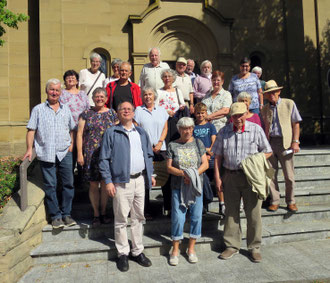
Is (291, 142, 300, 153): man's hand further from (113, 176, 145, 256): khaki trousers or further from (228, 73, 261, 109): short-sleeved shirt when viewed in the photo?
(113, 176, 145, 256): khaki trousers

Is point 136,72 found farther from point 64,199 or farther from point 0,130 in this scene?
point 64,199

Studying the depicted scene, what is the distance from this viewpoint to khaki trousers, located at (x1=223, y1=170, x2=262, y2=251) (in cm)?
418

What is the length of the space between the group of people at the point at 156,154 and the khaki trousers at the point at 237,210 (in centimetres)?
1

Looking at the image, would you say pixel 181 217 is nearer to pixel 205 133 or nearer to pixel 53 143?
pixel 205 133

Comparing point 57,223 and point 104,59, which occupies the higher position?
point 104,59

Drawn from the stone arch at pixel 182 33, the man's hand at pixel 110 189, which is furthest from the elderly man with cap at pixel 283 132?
the stone arch at pixel 182 33

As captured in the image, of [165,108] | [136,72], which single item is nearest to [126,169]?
[165,108]

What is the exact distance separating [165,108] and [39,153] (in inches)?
83.4

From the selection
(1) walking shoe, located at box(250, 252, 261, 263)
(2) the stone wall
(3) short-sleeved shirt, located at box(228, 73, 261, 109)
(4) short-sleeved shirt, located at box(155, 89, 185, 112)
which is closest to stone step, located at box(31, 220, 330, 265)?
(2) the stone wall

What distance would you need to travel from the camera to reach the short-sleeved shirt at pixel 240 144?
416cm

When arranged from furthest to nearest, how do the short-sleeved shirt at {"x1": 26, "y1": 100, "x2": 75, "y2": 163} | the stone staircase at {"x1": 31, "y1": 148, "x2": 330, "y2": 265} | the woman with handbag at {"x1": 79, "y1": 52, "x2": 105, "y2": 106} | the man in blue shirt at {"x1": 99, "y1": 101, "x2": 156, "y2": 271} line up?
the woman with handbag at {"x1": 79, "y1": 52, "x2": 105, "y2": 106}
the short-sleeved shirt at {"x1": 26, "y1": 100, "x2": 75, "y2": 163}
the stone staircase at {"x1": 31, "y1": 148, "x2": 330, "y2": 265}
the man in blue shirt at {"x1": 99, "y1": 101, "x2": 156, "y2": 271}

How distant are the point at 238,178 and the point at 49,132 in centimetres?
275

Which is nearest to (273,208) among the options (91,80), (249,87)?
(249,87)

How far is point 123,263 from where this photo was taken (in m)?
3.95
